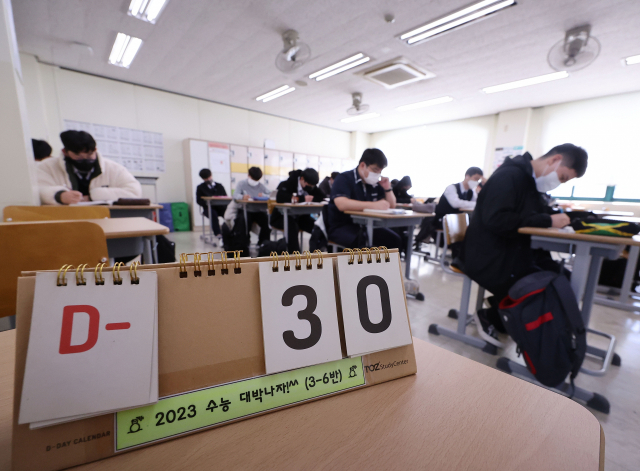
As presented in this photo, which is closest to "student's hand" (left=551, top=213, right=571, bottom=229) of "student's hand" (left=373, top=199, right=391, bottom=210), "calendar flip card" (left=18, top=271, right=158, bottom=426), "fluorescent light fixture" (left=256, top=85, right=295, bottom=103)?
"student's hand" (left=373, top=199, right=391, bottom=210)

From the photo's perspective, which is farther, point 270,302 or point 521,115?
point 521,115

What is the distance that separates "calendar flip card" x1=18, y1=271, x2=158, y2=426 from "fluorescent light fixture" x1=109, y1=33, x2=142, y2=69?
4.81 m

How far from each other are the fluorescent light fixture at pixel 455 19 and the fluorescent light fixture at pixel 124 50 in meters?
3.58

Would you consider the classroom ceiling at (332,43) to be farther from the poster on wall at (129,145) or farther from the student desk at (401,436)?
the student desk at (401,436)

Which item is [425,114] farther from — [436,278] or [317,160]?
[436,278]

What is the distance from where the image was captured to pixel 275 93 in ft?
18.5

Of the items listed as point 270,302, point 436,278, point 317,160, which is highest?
point 317,160

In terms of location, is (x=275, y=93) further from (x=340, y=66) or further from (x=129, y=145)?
(x=129, y=145)

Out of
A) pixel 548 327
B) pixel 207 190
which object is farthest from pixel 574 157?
pixel 207 190

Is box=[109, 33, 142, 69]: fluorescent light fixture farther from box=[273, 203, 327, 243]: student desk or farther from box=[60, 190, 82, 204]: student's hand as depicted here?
box=[273, 203, 327, 243]: student desk

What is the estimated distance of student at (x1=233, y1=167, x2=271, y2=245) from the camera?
394 centimetres

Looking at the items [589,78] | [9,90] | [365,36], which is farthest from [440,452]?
[589,78]

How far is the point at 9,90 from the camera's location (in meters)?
1.25

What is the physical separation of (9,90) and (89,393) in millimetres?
1771
